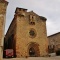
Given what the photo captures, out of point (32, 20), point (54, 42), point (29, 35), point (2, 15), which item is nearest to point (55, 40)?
point (54, 42)

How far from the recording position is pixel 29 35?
28922 millimetres

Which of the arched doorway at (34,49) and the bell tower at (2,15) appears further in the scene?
the arched doorway at (34,49)

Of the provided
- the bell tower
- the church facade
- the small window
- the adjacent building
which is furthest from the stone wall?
the bell tower

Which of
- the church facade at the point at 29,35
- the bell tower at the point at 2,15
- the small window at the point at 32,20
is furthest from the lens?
the small window at the point at 32,20

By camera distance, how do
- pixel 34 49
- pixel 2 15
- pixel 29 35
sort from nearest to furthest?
pixel 2 15 < pixel 29 35 < pixel 34 49

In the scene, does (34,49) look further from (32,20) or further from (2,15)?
(2,15)

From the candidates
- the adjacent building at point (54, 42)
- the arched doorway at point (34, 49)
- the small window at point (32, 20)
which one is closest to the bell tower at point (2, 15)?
the small window at point (32, 20)

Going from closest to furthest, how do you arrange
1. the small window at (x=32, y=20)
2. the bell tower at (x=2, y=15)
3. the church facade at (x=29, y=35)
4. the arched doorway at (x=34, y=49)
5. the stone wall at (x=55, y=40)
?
the bell tower at (x=2, y=15) → the church facade at (x=29, y=35) → the arched doorway at (x=34, y=49) → the small window at (x=32, y=20) → the stone wall at (x=55, y=40)

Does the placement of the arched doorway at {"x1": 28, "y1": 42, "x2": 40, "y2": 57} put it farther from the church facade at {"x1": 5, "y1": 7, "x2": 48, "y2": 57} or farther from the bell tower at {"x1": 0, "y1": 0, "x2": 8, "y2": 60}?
the bell tower at {"x1": 0, "y1": 0, "x2": 8, "y2": 60}

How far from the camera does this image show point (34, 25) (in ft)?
99.1

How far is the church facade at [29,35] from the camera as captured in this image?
27.6 metres

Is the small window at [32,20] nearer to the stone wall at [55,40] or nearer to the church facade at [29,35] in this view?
the church facade at [29,35]

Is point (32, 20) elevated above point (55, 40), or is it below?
above

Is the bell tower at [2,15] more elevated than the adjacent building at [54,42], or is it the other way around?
the bell tower at [2,15]
